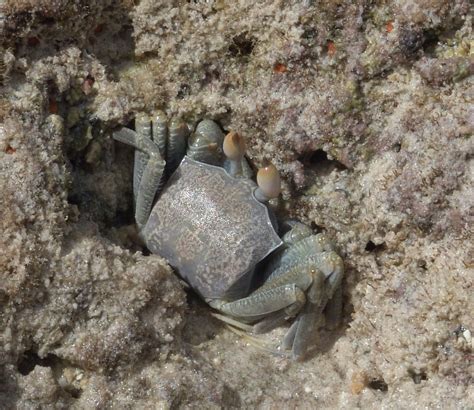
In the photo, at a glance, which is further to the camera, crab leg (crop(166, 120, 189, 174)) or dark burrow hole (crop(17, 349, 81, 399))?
crab leg (crop(166, 120, 189, 174))

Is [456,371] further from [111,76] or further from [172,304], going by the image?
[111,76]

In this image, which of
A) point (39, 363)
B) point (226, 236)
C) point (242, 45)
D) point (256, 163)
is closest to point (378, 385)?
point (226, 236)

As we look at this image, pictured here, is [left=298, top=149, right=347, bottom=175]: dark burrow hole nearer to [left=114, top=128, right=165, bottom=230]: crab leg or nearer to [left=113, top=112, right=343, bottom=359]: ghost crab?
[left=113, top=112, right=343, bottom=359]: ghost crab

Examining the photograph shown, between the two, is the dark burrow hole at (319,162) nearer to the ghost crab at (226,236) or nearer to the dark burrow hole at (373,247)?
the ghost crab at (226,236)

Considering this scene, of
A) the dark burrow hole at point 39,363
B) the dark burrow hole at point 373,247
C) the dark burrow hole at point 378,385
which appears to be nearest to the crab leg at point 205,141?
the dark burrow hole at point 373,247

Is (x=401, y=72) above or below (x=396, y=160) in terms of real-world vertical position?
above

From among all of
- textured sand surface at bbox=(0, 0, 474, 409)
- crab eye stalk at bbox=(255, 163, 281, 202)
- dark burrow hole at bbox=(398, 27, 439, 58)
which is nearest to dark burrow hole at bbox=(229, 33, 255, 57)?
textured sand surface at bbox=(0, 0, 474, 409)

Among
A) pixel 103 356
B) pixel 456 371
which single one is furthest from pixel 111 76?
pixel 456 371
